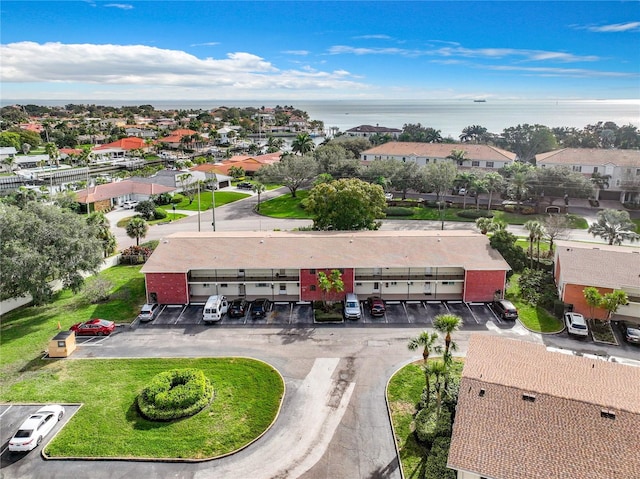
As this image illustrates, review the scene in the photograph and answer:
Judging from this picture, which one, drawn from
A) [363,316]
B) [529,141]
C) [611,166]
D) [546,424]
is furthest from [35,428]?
[529,141]

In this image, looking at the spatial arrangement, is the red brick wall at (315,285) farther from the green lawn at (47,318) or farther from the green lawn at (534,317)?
the green lawn at (47,318)

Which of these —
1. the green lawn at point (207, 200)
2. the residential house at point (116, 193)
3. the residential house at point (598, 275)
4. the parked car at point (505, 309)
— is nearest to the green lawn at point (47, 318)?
the parked car at point (505, 309)

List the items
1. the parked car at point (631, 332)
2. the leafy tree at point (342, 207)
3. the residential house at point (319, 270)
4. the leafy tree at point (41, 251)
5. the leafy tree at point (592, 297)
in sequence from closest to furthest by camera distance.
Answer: the parked car at point (631, 332) < the leafy tree at point (592, 297) < the leafy tree at point (41, 251) < the residential house at point (319, 270) < the leafy tree at point (342, 207)

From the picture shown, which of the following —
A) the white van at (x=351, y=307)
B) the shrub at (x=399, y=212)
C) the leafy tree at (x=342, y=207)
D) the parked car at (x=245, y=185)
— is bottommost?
the white van at (x=351, y=307)

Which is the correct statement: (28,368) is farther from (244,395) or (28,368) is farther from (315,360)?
(315,360)

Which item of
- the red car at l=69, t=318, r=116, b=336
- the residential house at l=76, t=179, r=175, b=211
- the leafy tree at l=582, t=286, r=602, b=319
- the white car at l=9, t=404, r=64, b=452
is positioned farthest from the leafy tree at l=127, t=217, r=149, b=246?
the leafy tree at l=582, t=286, r=602, b=319

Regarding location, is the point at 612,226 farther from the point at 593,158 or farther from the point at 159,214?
the point at 159,214
